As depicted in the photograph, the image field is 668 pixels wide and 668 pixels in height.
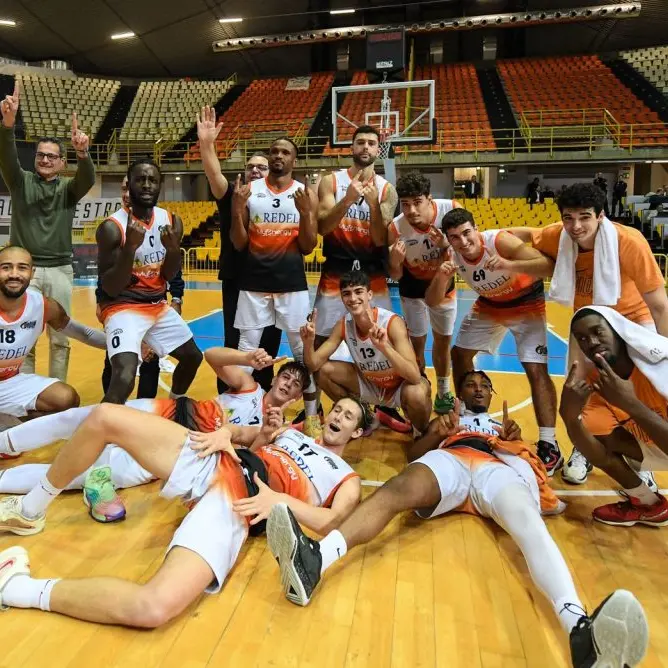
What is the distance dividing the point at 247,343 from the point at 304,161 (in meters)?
16.8

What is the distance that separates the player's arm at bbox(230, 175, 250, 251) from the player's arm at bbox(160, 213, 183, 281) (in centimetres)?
44

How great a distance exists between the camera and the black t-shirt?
4.82 meters

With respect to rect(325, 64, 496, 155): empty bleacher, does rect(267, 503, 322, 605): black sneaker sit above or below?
below

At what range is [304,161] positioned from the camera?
2036 centimetres

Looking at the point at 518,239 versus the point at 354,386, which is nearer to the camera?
the point at 518,239

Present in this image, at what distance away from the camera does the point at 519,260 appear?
4.05 metres

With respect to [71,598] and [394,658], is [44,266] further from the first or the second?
[394,658]

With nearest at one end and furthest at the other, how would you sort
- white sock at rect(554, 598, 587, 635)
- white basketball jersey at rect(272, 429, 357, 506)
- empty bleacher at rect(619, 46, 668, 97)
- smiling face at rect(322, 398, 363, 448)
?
white sock at rect(554, 598, 587, 635)
white basketball jersey at rect(272, 429, 357, 506)
smiling face at rect(322, 398, 363, 448)
empty bleacher at rect(619, 46, 668, 97)

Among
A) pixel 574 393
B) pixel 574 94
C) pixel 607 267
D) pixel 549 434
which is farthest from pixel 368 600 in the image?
pixel 574 94

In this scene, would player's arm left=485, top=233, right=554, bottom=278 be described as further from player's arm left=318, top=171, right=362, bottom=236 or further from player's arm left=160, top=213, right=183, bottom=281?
player's arm left=160, top=213, right=183, bottom=281

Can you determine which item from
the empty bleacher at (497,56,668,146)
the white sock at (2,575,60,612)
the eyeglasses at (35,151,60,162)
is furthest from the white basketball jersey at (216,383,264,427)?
the empty bleacher at (497,56,668,146)

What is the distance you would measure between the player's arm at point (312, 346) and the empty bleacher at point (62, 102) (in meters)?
21.8

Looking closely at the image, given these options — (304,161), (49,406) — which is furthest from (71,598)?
(304,161)

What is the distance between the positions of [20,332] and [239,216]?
1838mm
